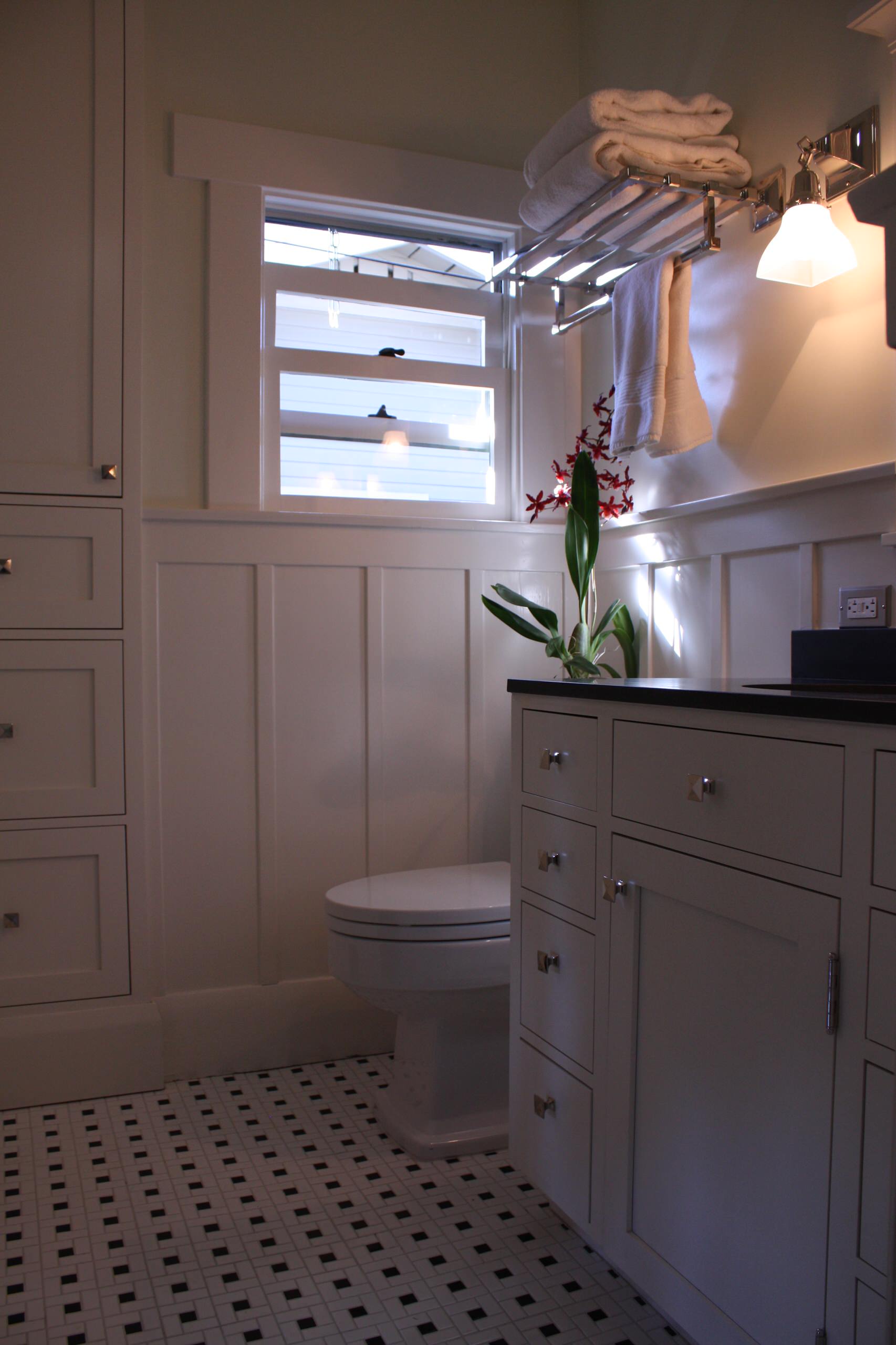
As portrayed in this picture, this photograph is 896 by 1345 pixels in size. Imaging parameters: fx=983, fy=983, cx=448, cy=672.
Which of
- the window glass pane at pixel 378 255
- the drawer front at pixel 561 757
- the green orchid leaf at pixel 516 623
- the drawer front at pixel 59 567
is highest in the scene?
the window glass pane at pixel 378 255

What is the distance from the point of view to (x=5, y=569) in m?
1.94

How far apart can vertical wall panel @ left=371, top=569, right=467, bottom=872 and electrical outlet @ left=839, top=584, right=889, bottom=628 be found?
3.30 feet

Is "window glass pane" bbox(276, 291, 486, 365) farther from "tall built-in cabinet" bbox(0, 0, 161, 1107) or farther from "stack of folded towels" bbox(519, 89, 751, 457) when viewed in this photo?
"stack of folded towels" bbox(519, 89, 751, 457)

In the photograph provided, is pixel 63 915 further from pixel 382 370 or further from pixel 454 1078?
pixel 382 370

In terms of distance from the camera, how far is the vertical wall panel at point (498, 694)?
7.76 ft

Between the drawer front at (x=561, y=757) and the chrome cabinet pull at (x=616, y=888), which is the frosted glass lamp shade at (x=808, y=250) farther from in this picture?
the chrome cabinet pull at (x=616, y=888)

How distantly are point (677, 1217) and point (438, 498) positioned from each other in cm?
167

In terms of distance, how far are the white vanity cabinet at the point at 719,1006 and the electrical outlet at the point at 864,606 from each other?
1.58 ft

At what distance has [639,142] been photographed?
67.2 inches

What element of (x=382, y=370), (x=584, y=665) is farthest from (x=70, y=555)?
(x=584, y=665)

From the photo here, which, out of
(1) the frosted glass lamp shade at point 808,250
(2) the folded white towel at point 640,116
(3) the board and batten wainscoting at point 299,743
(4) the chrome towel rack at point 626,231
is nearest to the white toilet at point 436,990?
(3) the board and batten wainscoting at point 299,743

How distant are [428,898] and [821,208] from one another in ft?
4.29

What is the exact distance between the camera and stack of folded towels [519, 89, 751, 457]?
171 centimetres

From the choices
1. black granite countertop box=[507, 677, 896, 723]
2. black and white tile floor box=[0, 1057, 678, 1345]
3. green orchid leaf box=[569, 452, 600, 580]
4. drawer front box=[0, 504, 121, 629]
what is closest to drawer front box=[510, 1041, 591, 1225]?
black and white tile floor box=[0, 1057, 678, 1345]
